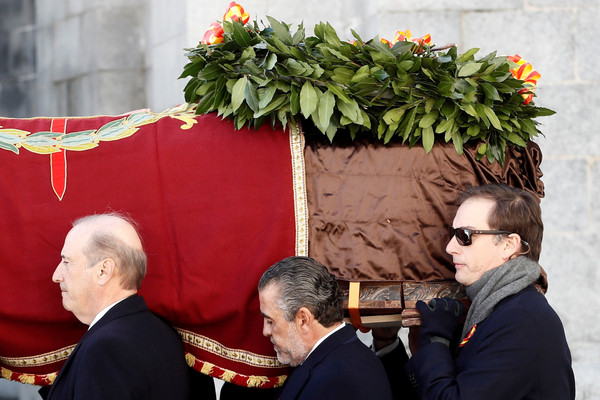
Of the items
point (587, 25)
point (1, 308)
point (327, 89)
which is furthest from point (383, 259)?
point (587, 25)

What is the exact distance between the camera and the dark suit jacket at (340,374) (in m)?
2.76

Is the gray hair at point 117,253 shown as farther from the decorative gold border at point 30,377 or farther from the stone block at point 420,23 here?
the stone block at point 420,23

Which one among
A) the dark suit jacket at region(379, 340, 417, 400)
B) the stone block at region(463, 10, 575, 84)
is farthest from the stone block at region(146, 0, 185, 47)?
the dark suit jacket at region(379, 340, 417, 400)

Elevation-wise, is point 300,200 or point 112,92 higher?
point 112,92

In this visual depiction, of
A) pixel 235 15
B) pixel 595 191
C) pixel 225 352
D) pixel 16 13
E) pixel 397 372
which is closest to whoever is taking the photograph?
pixel 225 352

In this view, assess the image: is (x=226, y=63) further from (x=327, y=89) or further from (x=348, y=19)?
(x=348, y=19)

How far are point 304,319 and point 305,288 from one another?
107mm

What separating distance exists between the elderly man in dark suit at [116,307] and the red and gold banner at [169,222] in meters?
0.15

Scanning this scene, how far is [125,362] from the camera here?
8.59 ft

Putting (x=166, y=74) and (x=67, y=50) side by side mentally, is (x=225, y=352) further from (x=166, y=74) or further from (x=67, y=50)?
(x=67, y=50)

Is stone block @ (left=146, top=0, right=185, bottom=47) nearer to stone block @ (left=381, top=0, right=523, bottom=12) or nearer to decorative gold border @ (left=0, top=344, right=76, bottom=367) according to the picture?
stone block @ (left=381, top=0, right=523, bottom=12)

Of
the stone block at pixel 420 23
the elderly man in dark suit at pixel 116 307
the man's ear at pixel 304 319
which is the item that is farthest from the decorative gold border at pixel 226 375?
the stone block at pixel 420 23

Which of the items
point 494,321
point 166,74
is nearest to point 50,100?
point 166,74

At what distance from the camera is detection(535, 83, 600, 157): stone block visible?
16.1 feet
